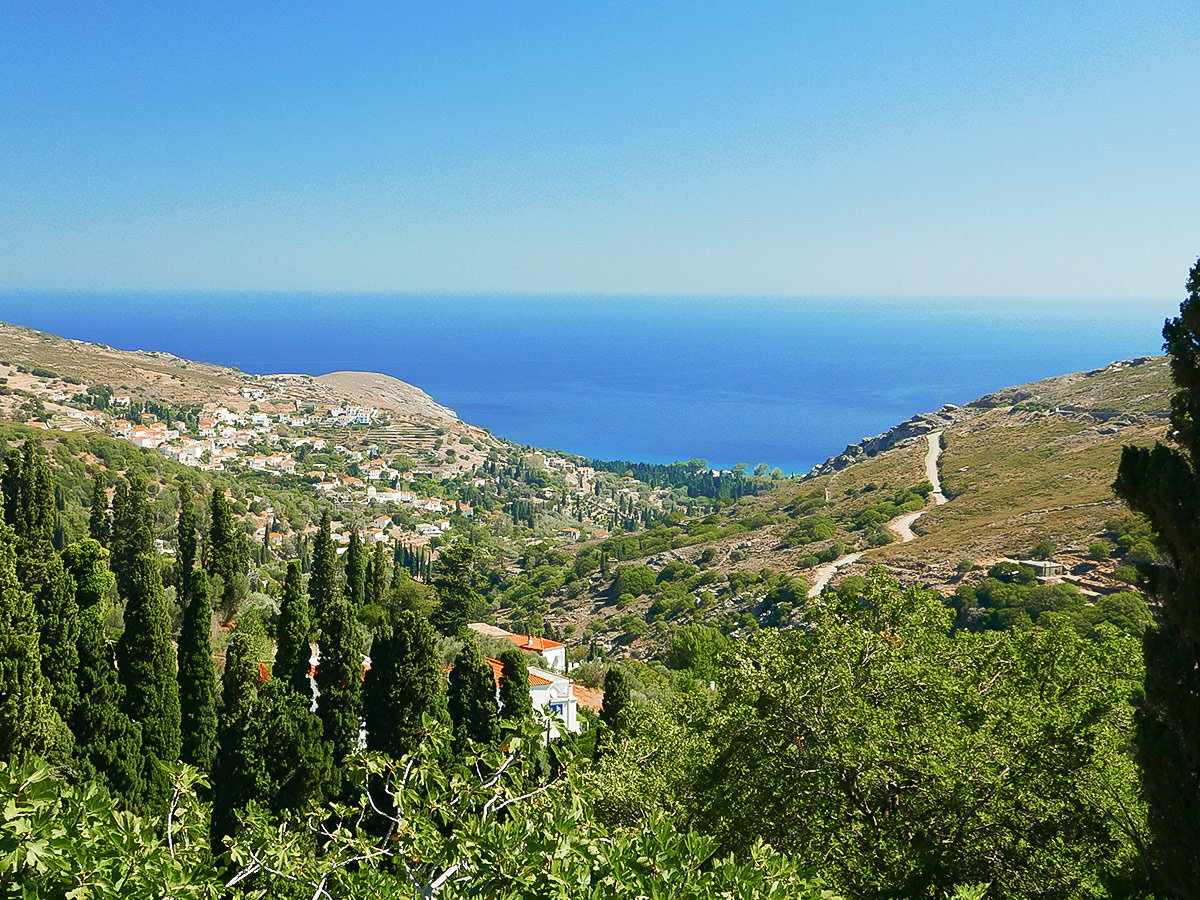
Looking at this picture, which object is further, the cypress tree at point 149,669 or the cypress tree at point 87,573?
the cypress tree at point 87,573

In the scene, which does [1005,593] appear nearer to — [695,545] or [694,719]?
[694,719]

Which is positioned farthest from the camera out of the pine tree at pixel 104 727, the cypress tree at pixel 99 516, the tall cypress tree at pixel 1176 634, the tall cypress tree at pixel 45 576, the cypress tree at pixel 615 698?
the cypress tree at pixel 99 516

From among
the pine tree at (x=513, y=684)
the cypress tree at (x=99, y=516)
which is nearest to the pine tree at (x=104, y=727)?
the pine tree at (x=513, y=684)

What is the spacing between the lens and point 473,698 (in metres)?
16.5

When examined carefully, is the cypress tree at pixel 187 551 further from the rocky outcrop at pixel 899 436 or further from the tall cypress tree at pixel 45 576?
the rocky outcrop at pixel 899 436

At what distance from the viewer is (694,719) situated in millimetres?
11875

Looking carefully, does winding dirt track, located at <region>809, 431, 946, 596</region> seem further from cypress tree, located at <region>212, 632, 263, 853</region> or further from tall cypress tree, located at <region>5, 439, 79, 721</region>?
tall cypress tree, located at <region>5, 439, 79, 721</region>

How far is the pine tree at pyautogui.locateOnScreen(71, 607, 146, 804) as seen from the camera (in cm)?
1306

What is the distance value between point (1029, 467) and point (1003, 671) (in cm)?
5031

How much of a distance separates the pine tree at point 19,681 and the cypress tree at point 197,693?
3.29 metres

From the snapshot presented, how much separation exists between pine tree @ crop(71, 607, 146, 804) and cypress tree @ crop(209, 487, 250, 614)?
39.7 feet

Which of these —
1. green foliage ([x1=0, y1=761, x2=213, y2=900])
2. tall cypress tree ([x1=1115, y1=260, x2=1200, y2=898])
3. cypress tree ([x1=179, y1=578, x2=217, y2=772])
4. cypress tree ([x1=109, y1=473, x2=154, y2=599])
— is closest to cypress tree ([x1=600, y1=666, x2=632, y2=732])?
cypress tree ([x1=179, y1=578, x2=217, y2=772])

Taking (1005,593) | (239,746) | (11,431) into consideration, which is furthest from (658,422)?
(239,746)

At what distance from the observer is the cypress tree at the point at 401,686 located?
15102 mm
